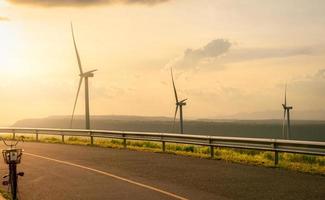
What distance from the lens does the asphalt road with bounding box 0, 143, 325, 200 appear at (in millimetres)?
12922

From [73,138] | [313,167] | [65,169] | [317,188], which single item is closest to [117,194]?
[317,188]

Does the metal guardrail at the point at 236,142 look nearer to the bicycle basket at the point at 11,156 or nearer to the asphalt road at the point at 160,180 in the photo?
the asphalt road at the point at 160,180

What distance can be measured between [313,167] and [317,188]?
4.79 m

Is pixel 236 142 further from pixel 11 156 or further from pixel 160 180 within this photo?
pixel 11 156

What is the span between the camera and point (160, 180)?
51.0 feet

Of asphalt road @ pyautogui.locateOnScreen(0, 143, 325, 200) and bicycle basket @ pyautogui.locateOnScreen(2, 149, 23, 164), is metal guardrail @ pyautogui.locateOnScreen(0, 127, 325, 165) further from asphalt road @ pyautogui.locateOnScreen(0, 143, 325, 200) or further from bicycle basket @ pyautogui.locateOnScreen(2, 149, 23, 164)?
bicycle basket @ pyautogui.locateOnScreen(2, 149, 23, 164)

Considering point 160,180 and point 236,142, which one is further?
point 236,142

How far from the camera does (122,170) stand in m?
18.4

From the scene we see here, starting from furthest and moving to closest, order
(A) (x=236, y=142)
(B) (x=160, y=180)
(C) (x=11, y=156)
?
1. (A) (x=236, y=142)
2. (B) (x=160, y=180)
3. (C) (x=11, y=156)

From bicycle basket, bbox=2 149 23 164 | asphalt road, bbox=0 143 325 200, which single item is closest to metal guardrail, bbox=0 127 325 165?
asphalt road, bbox=0 143 325 200

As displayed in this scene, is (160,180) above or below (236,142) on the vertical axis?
below

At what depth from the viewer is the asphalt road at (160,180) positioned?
509 inches

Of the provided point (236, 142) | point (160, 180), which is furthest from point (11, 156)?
point (236, 142)

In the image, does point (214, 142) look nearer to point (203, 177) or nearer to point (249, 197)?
point (203, 177)
